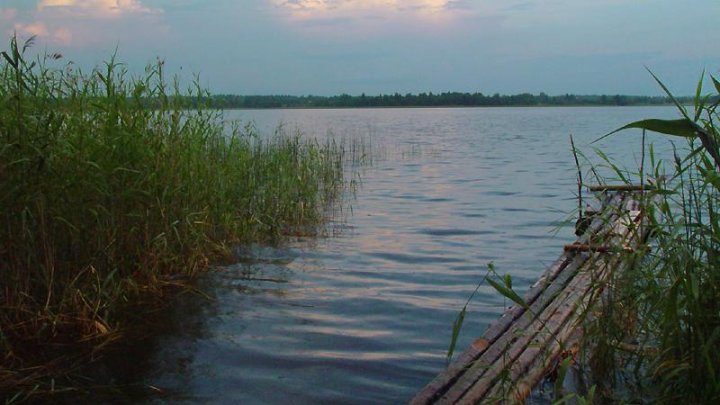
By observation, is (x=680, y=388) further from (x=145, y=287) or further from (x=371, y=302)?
(x=145, y=287)

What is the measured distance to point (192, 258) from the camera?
716 centimetres

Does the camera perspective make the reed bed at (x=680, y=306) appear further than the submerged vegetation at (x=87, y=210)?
No

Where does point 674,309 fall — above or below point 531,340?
above

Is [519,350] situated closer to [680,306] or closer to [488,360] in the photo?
[488,360]

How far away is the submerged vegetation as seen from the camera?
510cm

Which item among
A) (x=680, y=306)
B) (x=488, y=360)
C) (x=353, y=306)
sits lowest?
(x=353, y=306)

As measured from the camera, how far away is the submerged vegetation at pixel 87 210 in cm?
510

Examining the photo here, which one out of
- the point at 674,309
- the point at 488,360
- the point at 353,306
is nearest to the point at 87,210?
the point at 353,306

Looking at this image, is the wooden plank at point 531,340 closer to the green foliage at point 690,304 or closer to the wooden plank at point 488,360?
the wooden plank at point 488,360

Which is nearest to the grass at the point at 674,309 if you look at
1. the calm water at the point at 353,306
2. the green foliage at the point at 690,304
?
the green foliage at the point at 690,304

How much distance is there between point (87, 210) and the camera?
575cm

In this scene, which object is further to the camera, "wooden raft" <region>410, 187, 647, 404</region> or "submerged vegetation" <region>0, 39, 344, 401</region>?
"submerged vegetation" <region>0, 39, 344, 401</region>

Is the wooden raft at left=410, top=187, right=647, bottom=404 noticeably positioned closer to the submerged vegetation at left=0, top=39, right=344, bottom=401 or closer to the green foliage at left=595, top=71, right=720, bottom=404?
the green foliage at left=595, top=71, right=720, bottom=404

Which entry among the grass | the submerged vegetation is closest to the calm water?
the submerged vegetation
